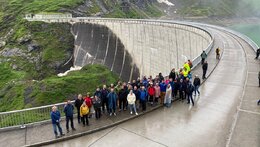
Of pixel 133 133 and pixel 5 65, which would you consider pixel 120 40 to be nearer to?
pixel 5 65

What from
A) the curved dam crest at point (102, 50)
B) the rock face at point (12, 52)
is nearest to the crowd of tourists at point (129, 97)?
the curved dam crest at point (102, 50)

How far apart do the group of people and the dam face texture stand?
740 inches

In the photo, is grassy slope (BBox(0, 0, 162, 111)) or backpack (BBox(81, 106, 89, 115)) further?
grassy slope (BBox(0, 0, 162, 111))

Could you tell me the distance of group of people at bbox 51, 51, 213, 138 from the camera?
15164mm

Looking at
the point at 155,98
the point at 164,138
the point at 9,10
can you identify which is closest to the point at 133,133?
the point at 164,138

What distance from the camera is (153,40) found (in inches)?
1794

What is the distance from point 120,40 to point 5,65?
89.5ft

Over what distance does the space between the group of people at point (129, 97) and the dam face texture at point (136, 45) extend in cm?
1879

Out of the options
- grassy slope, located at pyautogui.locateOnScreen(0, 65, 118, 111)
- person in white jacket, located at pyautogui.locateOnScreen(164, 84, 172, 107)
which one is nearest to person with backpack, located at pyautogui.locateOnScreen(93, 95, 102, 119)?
person in white jacket, located at pyautogui.locateOnScreen(164, 84, 172, 107)

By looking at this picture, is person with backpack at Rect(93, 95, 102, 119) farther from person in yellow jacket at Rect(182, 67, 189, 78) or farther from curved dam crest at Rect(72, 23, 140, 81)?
curved dam crest at Rect(72, 23, 140, 81)

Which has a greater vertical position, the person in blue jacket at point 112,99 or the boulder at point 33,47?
the boulder at point 33,47

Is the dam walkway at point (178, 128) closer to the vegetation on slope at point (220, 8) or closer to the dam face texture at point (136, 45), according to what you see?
the dam face texture at point (136, 45)

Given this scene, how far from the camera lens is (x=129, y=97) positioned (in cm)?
1625

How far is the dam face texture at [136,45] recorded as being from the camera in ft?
127
